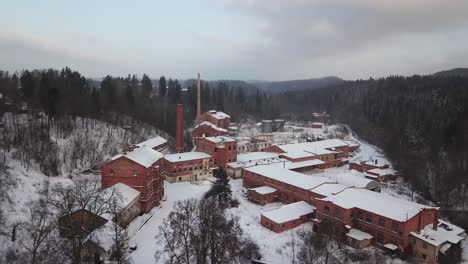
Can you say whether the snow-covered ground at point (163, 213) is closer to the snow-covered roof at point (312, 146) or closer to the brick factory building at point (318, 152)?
the brick factory building at point (318, 152)

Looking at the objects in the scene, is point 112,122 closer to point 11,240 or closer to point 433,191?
point 11,240

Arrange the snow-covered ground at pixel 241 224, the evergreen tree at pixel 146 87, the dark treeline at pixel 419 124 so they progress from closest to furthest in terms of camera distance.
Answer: the snow-covered ground at pixel 241 224, the dark treeline at pixel 419 124, the evergreen tree at pixel 146 87

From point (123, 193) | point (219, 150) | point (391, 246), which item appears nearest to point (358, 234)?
point (391, 246)

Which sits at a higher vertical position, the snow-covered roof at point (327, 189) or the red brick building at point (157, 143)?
the red brick building at point (157, 143)

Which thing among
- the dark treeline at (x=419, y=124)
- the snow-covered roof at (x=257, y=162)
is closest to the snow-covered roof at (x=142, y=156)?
the snow-covered roof at (x=257, y=162)

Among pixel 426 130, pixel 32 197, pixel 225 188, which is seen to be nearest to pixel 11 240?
pixel 32 197

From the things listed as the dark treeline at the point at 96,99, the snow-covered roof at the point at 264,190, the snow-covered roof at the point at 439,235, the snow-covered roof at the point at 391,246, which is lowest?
the snow-covered roof at the point at 391,246
